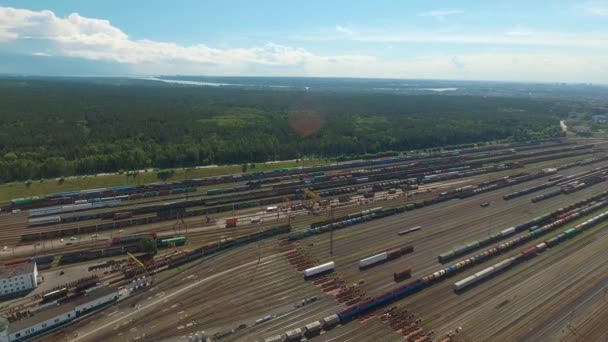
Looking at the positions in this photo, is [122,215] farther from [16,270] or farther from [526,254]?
[526,254]

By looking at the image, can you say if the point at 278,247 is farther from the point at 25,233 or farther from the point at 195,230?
the point at 25,233

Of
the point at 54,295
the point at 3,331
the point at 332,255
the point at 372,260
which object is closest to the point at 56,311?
the point at 3,331

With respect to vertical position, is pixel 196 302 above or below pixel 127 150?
below

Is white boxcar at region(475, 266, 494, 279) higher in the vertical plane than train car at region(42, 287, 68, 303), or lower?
lower

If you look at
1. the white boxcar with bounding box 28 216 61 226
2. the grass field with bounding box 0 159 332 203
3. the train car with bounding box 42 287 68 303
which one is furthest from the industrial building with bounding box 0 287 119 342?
the grass field with bounding box 0 159 332 203

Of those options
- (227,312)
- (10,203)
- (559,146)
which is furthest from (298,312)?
(559,146)

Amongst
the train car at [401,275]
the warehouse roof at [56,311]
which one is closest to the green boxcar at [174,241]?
the warehouse roof at [56,311]

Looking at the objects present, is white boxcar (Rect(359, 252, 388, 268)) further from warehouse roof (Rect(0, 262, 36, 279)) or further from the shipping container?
warehouse roof (Rect(0, 262, 36, 279))
